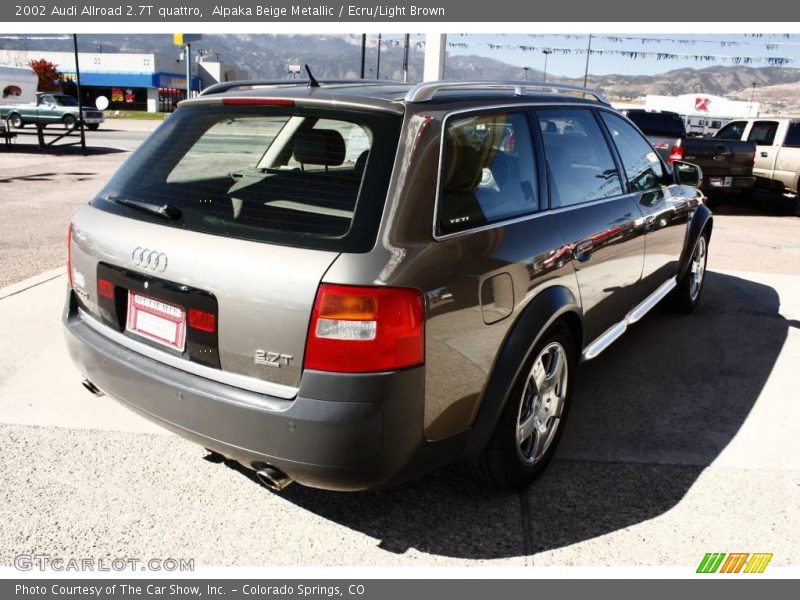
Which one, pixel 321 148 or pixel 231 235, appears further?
pixel 321 148

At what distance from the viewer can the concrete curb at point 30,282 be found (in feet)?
18.4

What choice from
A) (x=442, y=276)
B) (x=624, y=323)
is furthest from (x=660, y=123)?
(x=442, y=276)

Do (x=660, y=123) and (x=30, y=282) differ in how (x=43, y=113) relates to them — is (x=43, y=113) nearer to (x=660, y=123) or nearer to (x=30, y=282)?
(x=660, y=123)

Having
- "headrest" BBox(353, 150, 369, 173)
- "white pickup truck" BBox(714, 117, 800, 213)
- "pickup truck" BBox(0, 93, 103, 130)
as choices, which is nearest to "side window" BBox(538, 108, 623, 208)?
"headrest" BBox(353, 150, 369, 173)

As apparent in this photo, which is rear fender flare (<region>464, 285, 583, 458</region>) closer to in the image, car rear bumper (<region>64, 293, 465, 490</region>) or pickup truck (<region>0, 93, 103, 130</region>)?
car rear bumper (<region>64, 293, 465, 490</region>)

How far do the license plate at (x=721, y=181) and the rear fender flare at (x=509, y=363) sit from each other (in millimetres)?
10807

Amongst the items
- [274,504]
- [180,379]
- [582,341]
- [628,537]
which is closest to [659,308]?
[582,341]

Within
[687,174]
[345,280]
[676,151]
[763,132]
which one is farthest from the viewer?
[763,132]

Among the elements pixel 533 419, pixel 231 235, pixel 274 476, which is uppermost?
pixel 231 235

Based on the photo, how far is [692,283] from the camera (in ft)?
19.2

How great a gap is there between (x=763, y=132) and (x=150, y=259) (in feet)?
46.9

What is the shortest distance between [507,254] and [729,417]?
2.15 meters

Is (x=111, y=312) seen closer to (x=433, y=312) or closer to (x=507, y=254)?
(x=433, y=312)

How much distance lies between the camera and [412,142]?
2.46 meters
